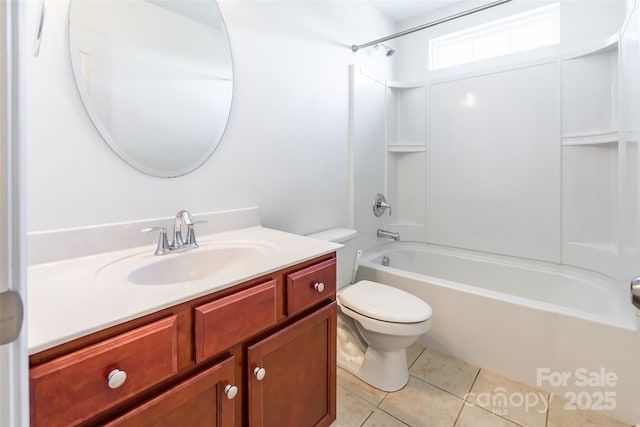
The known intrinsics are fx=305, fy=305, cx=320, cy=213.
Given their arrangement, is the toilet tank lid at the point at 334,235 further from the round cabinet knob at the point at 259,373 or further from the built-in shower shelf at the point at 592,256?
the built-in shower shelf at the point at 592,256

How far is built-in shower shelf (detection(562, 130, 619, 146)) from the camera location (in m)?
1.85

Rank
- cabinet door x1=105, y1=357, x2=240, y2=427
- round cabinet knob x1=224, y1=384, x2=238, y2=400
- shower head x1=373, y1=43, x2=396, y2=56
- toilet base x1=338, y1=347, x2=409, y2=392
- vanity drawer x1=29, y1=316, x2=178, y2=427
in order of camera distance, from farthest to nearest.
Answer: shower head x1=373, y1=43, x2=396, y2=56
toilet base x1=338, y1=347, x2=409, y2=392
round cabinet knob x1=224, y1=384, x2=238, y2=400
cabinet door x1=105, y1=357, x2=240, y2=427
vanity drawer x1=29, y1=316, x2=178, y2=427

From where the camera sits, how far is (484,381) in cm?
164

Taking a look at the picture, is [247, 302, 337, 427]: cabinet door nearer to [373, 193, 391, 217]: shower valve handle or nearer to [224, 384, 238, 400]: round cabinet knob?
[224, 384, 238, 400]: round cabinet knob

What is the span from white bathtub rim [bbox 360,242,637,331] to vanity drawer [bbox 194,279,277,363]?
52.8 inches

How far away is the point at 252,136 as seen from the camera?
154cm

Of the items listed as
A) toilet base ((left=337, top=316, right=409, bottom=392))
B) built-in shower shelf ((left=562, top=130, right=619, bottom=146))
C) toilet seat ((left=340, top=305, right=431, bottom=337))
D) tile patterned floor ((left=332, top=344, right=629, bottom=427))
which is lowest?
tile patterned floor ((left=332, top=344, right=629, bottom=427))

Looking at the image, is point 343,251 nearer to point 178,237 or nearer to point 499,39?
point 178,237

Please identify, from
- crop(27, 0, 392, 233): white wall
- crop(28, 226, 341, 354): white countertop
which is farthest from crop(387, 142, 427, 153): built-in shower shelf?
crop(28, 226, 341, 354): white countertop

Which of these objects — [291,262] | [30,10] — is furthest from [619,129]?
[30,10]

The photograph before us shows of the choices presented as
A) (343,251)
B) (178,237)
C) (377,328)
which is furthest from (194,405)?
(343,251)

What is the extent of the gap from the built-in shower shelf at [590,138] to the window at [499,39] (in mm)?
691

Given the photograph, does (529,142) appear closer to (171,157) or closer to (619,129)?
(619,129)

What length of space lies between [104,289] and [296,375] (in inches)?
25.5
